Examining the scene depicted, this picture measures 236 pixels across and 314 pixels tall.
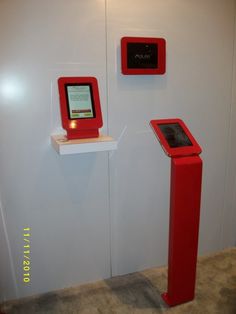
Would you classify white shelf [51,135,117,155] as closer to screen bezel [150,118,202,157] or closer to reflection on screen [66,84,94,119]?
reflection on screen [66,84,94,119]

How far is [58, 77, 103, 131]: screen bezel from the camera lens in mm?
1670

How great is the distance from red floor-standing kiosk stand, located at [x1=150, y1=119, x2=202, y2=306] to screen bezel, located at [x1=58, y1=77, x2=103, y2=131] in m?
0.36

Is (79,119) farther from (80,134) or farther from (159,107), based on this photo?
(159,107)

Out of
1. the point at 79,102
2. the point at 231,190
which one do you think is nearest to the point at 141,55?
the point at 79,102

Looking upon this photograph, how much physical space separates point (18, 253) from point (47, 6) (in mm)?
1603

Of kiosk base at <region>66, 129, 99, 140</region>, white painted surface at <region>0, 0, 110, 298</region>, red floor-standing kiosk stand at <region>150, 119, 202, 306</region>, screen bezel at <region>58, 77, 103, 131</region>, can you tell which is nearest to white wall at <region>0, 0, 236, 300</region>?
white painted surface at <region>0, 0, 110, 298</region>

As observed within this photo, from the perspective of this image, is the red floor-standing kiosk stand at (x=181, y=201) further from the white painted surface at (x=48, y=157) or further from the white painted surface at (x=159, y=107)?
the white painted surface at (x=48, y=157)

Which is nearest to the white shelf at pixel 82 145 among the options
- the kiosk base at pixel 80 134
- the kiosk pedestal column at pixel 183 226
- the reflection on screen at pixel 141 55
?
the kiosk base at pixel 80 134

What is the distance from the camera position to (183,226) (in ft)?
5.99

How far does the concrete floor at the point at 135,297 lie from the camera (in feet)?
6.34

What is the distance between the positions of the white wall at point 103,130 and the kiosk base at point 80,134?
0.22 meters

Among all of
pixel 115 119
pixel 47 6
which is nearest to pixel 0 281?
pixel 115 119

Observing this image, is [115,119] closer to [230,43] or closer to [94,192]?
[94,192]

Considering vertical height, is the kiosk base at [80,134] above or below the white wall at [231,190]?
above
